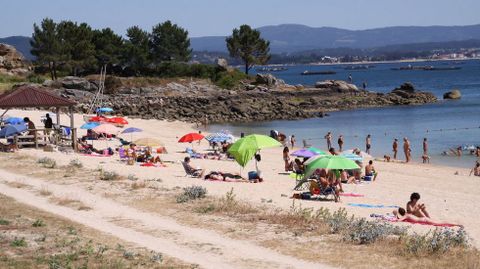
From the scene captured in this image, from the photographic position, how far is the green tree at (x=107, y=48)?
78938 mm

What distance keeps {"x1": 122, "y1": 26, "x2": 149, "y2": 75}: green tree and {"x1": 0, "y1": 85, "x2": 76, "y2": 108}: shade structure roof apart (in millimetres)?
50471

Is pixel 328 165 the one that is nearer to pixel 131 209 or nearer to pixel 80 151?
pixel 131 209

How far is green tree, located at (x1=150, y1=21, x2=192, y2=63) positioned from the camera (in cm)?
8369

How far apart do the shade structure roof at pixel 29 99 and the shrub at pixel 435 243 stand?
754 inches

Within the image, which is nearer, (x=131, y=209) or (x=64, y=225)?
(x=64, y=225)

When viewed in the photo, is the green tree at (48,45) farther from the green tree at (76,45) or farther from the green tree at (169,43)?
the green tree at (169,43)

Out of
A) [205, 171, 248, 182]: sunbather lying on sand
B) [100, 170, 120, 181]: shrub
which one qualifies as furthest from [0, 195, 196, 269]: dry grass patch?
[205, 171, 248, 182]: sunbather lying on sand

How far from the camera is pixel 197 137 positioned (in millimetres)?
29516

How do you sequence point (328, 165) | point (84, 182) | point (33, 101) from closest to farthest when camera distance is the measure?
point (328, 165)
point (84, 182)
point (33, 101)

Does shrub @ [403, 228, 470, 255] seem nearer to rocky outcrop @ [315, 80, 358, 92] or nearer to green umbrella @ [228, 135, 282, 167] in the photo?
green umbrella @ [228, 135, 282, 167]

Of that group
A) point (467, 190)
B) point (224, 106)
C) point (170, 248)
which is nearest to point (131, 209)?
point (170, 248)

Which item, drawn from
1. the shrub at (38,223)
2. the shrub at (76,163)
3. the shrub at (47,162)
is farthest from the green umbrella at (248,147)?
the shrub at (38,223)

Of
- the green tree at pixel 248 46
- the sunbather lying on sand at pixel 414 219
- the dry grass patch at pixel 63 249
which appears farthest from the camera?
the green tree at pixel 248 46

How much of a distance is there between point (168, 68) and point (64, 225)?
6749 centimetres
